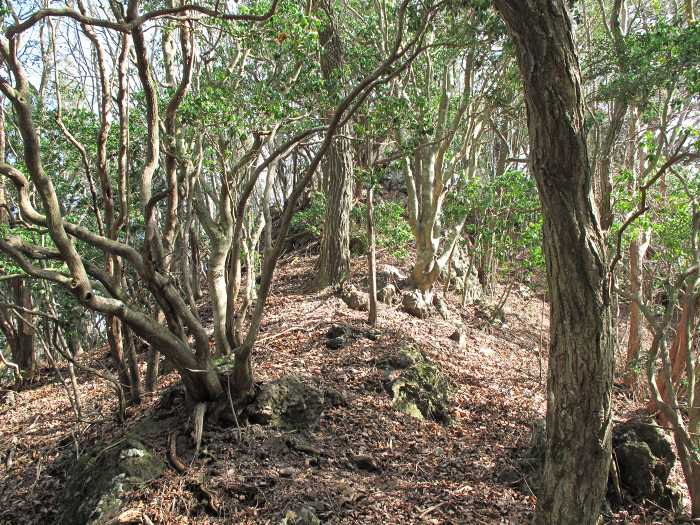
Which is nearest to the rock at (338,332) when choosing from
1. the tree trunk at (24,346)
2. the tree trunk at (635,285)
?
the tree trunk at (635,285)

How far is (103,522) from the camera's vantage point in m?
4.35

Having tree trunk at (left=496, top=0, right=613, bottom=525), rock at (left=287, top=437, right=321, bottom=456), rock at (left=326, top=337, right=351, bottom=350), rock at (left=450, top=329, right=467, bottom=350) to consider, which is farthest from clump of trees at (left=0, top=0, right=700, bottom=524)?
rock at (left=450, top=329, right=467, bottom=350)

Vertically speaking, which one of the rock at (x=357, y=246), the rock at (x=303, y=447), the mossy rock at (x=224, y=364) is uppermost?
the rock at (x=357, y=246)

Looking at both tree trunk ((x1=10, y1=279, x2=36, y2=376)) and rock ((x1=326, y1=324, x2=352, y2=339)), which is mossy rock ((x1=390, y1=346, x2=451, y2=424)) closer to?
rock ((x1=326, y1=324, x2=352, y2=339))

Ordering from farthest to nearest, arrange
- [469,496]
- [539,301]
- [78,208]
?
[539,301], [78,208], [469,496]

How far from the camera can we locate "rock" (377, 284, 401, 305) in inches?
435

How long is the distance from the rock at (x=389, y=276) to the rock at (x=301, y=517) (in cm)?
754

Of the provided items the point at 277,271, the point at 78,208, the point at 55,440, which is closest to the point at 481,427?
the point at 55,440

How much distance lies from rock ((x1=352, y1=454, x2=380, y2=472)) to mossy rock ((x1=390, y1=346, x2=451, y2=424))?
1.27 meters

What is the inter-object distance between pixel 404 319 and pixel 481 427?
373 centimetres

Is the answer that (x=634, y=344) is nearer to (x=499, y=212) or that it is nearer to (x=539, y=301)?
(x=499, y=212)

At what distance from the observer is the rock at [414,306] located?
11.2 m

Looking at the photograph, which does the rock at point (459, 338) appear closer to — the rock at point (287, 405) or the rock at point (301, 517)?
the rock at point (287, 405)

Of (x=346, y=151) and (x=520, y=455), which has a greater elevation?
(x=346, y=151)
